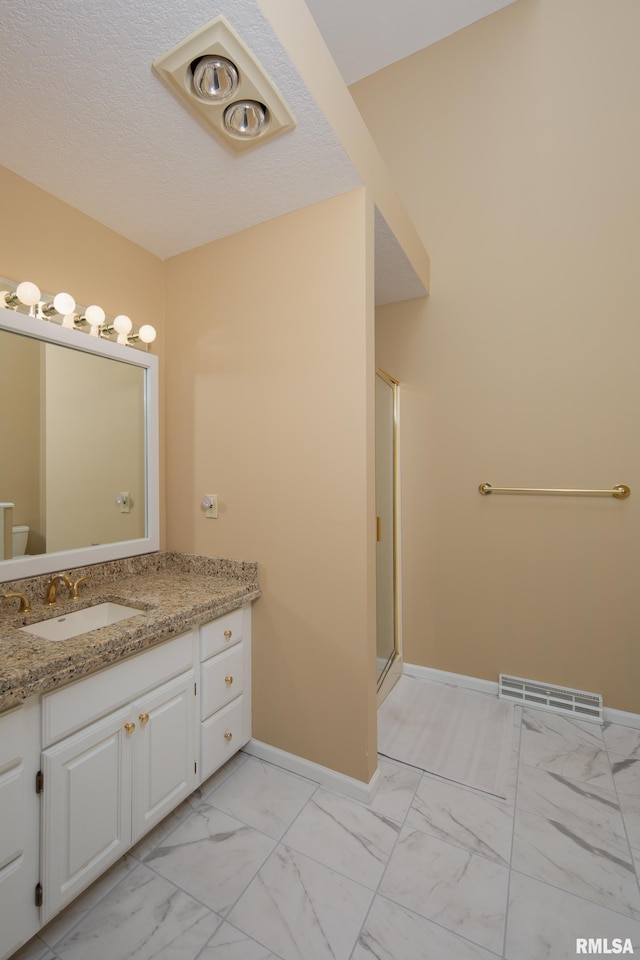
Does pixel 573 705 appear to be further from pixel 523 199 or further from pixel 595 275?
pixel 523 199

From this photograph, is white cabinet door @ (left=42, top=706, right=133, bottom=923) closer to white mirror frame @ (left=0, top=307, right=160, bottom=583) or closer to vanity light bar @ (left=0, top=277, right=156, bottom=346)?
white mirror frame @ (left=0, top=307, right=160, bottom=583)

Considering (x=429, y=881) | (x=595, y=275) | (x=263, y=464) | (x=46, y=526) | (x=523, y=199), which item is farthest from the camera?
(x=523, y=199)

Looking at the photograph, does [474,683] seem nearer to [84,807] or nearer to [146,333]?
[84,807]

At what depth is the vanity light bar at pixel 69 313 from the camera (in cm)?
140

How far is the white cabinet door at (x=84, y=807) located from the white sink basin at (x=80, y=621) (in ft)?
1.12

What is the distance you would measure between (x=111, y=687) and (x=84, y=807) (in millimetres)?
297

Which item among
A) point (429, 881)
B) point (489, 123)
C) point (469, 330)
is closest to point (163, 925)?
point (429, 881)

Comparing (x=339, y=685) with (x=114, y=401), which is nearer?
(x=339, y=685)

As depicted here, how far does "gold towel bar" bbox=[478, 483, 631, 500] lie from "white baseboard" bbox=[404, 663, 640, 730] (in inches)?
41.8

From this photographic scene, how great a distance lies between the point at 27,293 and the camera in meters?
1.40

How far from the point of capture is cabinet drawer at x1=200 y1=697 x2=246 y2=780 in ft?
4.95

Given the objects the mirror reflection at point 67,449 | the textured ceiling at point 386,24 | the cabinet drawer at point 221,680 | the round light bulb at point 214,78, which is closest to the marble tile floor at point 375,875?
the cabinet drawer at point 221,680

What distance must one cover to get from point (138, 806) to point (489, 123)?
136 inches

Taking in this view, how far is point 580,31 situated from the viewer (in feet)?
6.64
